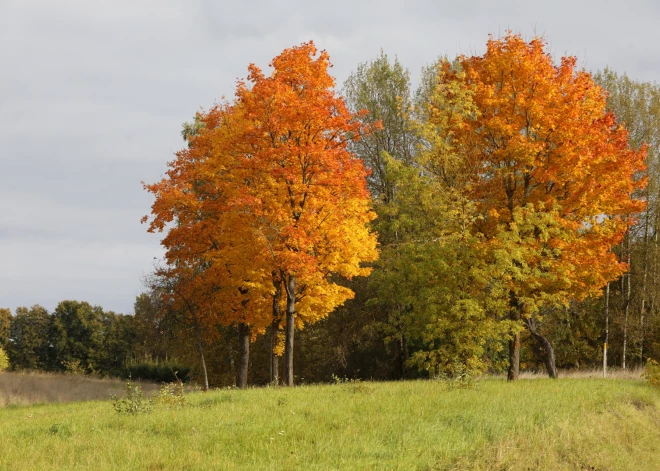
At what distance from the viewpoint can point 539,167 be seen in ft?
77.5

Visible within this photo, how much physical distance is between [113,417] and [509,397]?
33.5 feet

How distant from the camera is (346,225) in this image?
24453 mm

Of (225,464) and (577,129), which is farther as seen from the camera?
(577,129)

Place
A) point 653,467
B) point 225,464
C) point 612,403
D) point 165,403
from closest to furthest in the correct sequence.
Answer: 1. point 225,464
2. point 653,467
3. point 165,403
4. point 612,403

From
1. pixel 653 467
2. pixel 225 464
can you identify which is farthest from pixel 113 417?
pixel 653 467

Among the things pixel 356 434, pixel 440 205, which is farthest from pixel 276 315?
pixel 356 434

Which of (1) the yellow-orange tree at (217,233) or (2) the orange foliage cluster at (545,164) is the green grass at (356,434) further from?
(1) the yellow-orange tree at (217,233)

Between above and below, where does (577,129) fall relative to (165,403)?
above

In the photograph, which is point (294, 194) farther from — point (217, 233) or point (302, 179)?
point (217, 233)

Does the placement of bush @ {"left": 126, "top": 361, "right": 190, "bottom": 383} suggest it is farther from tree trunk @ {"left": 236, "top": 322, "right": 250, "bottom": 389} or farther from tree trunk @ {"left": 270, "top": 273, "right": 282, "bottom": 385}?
tree trunk @ {"left": 270, "top": 273, "right": 282, "bottom": 385}

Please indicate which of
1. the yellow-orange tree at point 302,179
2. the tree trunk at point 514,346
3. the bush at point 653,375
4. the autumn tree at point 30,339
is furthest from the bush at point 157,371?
the bush at point 653,375

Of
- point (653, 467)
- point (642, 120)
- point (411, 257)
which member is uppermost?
point (642, 120)

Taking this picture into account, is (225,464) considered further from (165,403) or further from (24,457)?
(165,403)

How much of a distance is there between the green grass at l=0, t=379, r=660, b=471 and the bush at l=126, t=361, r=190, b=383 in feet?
129
